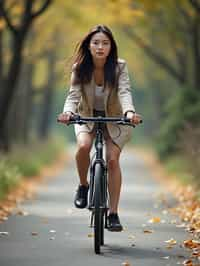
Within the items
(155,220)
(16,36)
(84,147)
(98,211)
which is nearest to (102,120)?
(84,147)

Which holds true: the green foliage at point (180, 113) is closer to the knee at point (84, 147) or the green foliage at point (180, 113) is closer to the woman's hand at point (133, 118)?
the knee at point (84, 147)

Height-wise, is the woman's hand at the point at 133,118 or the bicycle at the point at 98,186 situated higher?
the woman's hand at the point at 133,118

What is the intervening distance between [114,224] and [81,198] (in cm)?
52

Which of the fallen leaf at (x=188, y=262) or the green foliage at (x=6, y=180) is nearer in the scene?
the fallen leaf at (x=188, y=262)

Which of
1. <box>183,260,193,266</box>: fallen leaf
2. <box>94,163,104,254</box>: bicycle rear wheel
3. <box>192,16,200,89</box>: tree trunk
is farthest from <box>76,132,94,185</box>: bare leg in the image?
<box>192,16,200,89</box>: tree trunk

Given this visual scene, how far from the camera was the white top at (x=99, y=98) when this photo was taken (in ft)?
33.7

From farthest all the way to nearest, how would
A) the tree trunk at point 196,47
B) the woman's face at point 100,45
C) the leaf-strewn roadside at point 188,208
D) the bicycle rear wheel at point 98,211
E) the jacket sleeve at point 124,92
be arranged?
the tree trunk at point 196,47 → the woman's face at point 100,45 → the leaf-strewn roadside at point 188,208 → the jacket sleeve at point 124,92 → the bicycle rear wheel at point 98,211

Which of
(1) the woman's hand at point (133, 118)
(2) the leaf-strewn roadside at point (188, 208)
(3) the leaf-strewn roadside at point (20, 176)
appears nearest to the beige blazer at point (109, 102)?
(1) the woman's hand at point (133, 118)

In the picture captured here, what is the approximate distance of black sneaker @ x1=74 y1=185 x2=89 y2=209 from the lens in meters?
10.5

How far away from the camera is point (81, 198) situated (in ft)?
34.5

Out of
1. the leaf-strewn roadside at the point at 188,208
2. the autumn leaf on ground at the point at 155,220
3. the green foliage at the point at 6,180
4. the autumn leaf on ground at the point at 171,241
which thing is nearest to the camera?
the leaf-strewn roadside at the point at 188,208

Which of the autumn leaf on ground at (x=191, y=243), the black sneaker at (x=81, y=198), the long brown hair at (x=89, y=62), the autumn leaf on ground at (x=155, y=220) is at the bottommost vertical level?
the autumn leaf on ground at (x=191, y=243)

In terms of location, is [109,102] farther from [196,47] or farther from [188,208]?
[196,47]

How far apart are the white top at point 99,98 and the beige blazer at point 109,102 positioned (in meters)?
0.04
